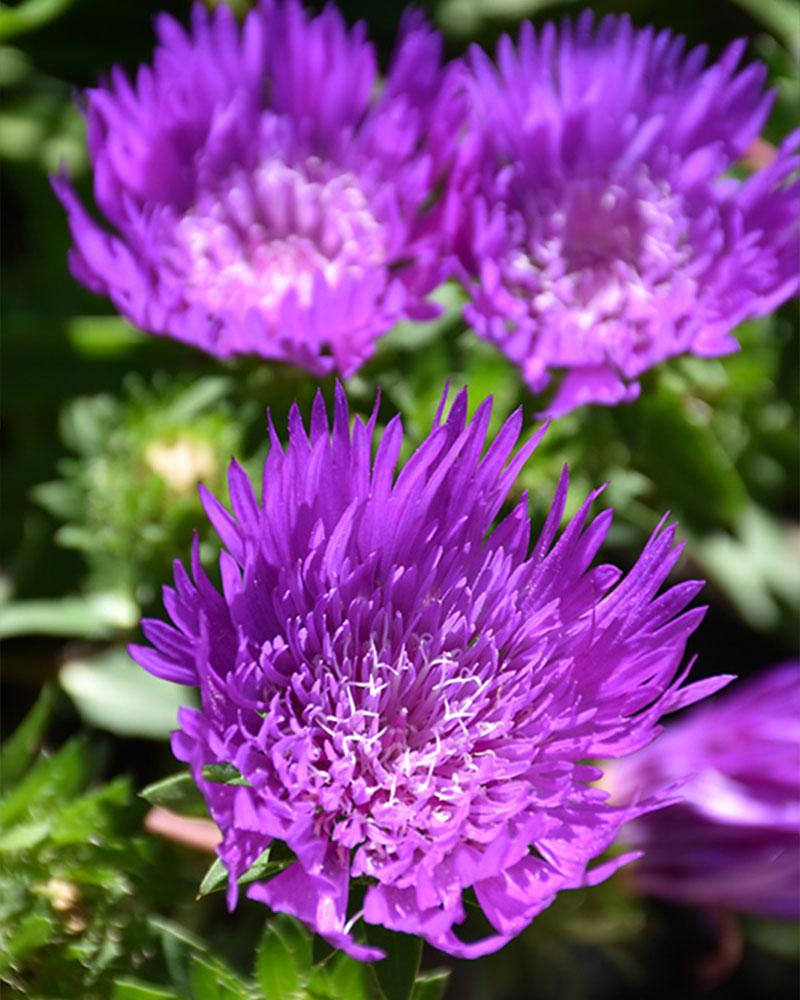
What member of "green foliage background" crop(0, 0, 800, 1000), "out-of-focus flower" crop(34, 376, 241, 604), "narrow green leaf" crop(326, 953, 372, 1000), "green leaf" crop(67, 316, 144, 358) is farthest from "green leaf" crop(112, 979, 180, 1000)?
"green leaf" crop(67, 316, 144, 358)

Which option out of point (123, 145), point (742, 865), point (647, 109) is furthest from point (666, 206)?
point (742, 865)

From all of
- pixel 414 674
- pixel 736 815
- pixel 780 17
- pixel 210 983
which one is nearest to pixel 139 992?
pixel 210 983

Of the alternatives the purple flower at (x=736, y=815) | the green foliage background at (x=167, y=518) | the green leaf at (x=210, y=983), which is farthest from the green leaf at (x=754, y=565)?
the green leaf at (x=210, y=983)

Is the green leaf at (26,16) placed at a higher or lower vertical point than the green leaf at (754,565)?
higher

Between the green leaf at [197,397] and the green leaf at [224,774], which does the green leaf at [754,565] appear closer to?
the green leaf at [197,397]

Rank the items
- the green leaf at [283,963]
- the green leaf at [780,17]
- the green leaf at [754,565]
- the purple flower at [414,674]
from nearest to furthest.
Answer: the purple flower at [414,674] → the green leaf at [283,963] → the green leaf at [754,565] → the green leaf at [780,17]

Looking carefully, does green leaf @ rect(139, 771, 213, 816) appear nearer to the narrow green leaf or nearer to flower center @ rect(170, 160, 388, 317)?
the narrow green leaf

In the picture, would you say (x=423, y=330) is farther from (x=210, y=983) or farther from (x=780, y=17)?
(x=780, y=17)

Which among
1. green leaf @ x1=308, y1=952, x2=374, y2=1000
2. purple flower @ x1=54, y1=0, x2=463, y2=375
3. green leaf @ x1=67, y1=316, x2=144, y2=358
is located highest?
purple flower @ x1=54, y1=0, x2=463, y2=375
